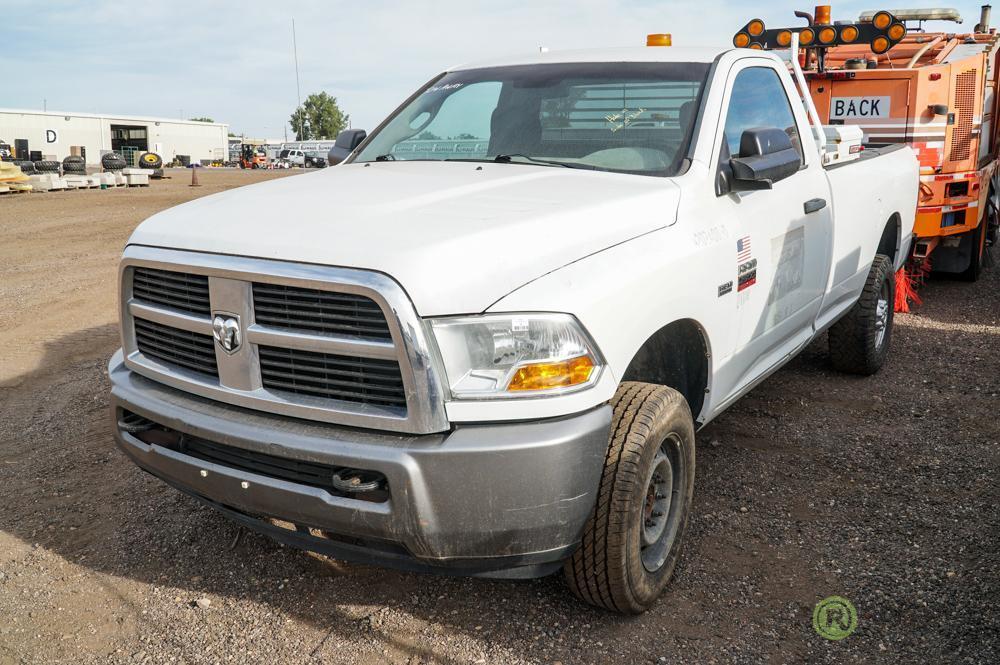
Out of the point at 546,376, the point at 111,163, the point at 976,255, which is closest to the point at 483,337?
the point at 546,376

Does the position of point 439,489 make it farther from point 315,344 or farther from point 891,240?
point 891,240

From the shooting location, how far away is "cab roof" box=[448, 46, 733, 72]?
4.07m

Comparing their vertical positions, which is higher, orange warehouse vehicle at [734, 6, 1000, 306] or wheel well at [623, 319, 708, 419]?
orange warehouse vehicle at [734, 6, 1000, 306]

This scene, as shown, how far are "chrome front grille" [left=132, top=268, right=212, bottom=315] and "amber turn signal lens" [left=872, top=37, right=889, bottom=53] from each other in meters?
6.63

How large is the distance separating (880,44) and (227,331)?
6765 mm

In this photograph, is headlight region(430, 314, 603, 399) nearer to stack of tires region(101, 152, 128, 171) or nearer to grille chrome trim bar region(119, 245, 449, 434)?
grille chrome trim bar region(119, 245, 449, 434)

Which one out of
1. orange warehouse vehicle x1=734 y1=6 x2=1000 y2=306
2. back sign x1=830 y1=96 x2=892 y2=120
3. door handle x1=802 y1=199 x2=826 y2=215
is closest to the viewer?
door handle x1=802 y1=199 x2=826 y2=215

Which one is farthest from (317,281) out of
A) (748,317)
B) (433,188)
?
(748,317)

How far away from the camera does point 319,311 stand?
Answer: 2.64 meters

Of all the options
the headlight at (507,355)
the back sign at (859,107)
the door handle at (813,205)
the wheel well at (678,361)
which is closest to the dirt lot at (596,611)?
the wheel well at (678,361)

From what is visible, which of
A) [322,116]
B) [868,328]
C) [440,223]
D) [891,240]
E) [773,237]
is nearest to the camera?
[440,223]

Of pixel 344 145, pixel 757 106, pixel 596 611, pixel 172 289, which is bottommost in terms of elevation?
pixel 596 611

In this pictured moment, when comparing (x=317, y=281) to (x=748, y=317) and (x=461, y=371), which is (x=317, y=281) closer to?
(x=461, y=371)

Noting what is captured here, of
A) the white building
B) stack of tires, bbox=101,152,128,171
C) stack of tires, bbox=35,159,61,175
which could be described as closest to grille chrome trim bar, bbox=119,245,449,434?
stack of tires, bbox=35,159,61,175
